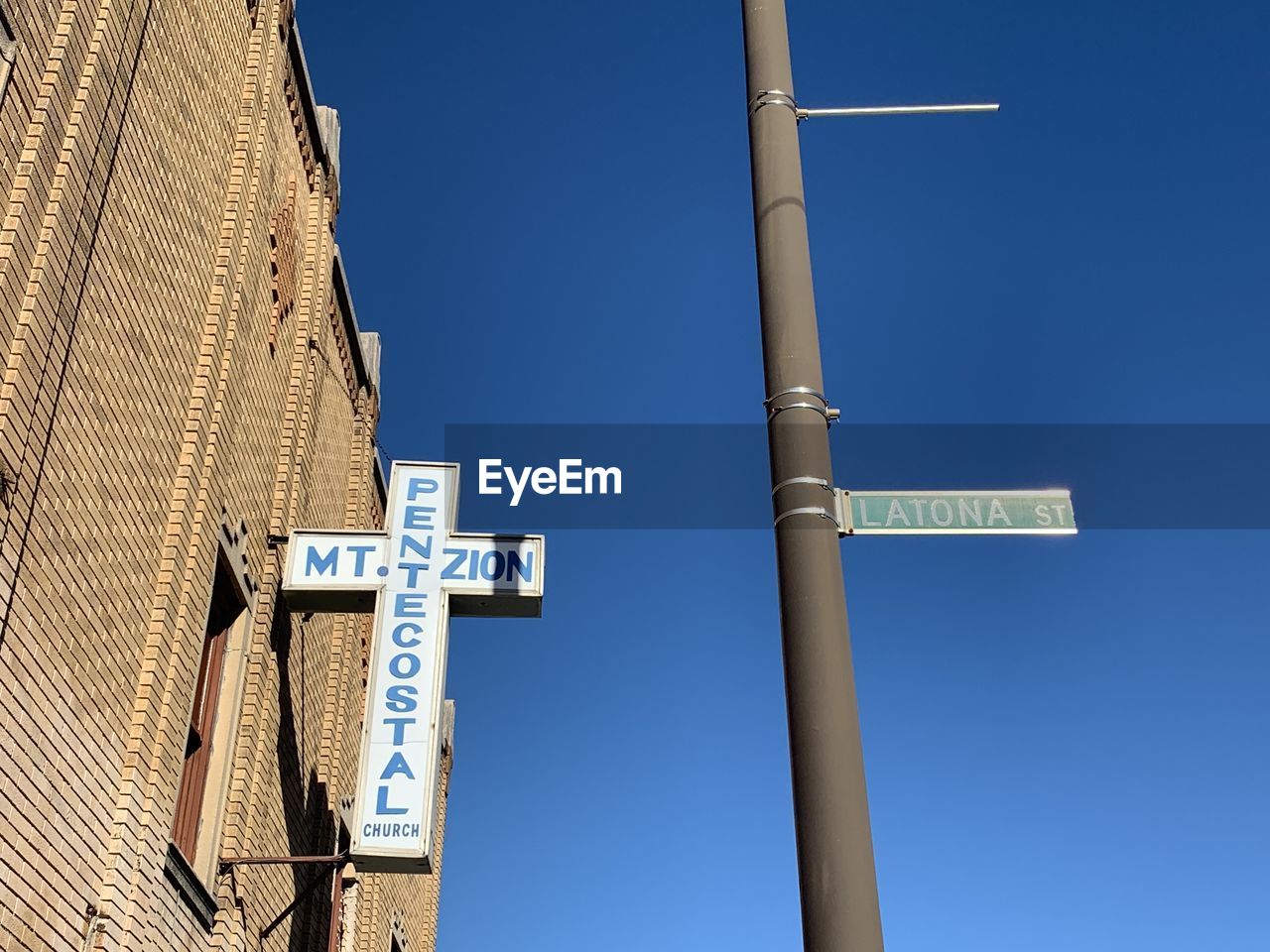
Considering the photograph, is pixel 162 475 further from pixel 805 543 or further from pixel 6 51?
pixel 805 543

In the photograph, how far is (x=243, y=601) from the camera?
41.1 ft

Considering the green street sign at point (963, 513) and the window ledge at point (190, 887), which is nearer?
the green street sign at point (963, 513)

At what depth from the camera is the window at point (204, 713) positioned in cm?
1124

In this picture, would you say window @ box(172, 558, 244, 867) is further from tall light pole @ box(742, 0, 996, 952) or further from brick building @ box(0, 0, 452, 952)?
tall light pole @ box(742, 0, 996, 952)

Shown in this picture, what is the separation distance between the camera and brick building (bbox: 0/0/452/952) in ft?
27.5

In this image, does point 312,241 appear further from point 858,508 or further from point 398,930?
point 858,508

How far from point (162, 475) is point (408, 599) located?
271 cm

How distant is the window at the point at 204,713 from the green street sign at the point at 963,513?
680cm

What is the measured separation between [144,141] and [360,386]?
852 cm

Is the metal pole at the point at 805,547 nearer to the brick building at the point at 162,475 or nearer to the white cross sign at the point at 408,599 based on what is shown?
the brick building at the point at 162,475

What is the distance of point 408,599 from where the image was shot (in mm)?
Answer: 12609

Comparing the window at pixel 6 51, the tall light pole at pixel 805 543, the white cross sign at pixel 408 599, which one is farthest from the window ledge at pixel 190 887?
the tall light pole at pixel 805 543

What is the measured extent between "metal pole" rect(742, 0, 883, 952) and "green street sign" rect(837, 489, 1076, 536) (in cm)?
37

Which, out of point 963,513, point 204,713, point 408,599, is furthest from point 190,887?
point 963,513
